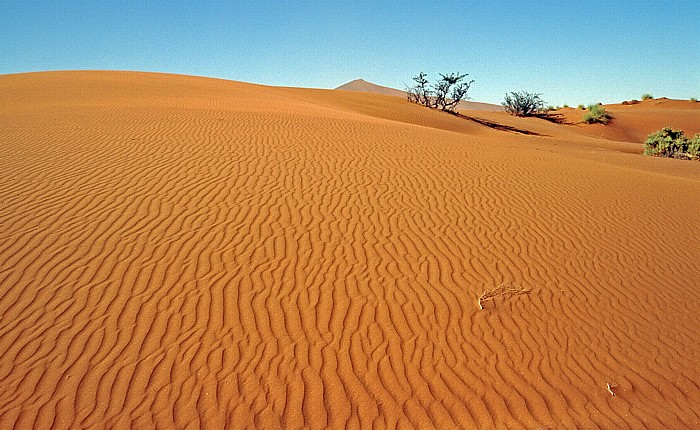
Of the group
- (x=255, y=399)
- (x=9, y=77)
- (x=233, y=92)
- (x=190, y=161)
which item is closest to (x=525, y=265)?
(x=255, y=399)

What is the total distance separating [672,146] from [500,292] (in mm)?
19850

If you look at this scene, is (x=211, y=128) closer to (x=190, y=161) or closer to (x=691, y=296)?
(x=190, y=161)

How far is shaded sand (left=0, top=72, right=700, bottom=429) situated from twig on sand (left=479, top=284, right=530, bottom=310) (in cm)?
10

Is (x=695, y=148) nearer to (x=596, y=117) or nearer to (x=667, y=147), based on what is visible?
(x=667, y=147)

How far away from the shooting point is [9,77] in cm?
2738

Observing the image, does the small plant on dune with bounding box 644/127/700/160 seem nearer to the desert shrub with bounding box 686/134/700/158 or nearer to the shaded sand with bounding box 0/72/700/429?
the desert shrub with bounding box 686/134/700/158

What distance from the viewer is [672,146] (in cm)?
2144

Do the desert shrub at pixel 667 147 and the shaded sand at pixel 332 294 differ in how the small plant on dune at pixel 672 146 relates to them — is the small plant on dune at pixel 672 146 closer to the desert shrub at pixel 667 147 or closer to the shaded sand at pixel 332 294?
the desert shrub at pixel 667 147

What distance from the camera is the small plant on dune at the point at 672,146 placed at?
2047 cm

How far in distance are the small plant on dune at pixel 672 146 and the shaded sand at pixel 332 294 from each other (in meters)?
11.1

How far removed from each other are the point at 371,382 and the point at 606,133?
38.2m

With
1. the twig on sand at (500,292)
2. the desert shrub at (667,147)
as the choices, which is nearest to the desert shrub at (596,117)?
the desert shrub at (667,147)

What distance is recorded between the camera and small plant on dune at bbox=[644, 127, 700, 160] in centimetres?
2047

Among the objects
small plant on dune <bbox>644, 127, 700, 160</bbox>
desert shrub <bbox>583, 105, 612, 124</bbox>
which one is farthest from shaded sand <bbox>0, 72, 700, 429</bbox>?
desert shrub <bbox>583, 105, 612, 124</bbox>
